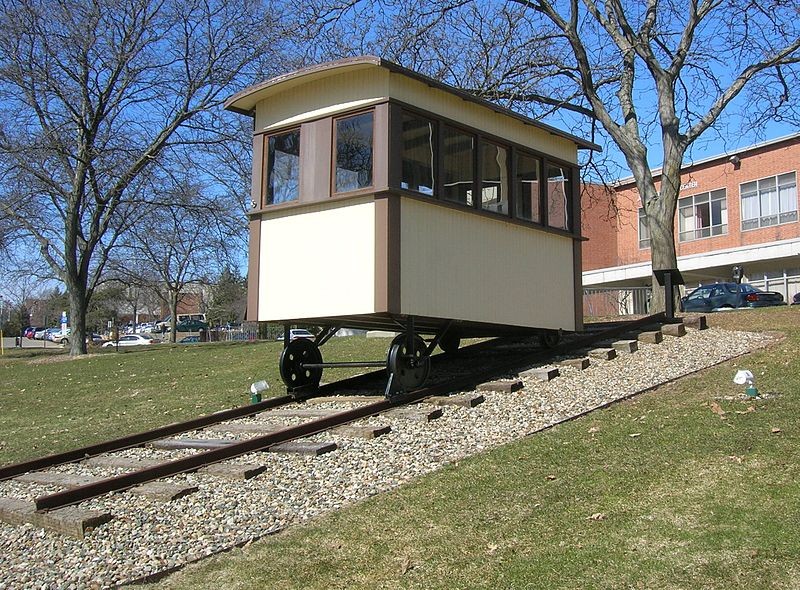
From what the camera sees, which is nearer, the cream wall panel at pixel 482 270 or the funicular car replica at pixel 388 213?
the funicular car replica at pixel 388 213

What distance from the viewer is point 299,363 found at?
11055 millimetres

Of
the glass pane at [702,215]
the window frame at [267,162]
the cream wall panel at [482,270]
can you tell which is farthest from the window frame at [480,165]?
the glass pane at [702,215]

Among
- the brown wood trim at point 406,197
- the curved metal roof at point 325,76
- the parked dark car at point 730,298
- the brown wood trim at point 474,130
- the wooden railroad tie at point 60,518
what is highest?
the curved metal roof at point 325,76

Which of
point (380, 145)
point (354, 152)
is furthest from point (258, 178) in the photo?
point (380, 145)

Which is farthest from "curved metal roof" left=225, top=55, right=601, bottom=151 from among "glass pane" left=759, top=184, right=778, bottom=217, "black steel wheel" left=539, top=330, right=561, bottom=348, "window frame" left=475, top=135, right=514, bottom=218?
"glass pane" left=759, top=184, right=778, bottom=217

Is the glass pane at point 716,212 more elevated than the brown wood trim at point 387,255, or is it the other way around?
the glass pane at point 716,212

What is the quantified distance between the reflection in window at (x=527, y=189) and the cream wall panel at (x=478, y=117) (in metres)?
0.23

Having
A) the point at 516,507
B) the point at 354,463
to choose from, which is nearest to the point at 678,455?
the point at 516,507

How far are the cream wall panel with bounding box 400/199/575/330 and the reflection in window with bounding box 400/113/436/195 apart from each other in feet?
0.82

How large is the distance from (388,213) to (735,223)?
39.2 m

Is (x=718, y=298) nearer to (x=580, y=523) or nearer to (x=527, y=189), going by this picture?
(x=527, y=189)

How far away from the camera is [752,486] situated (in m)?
5.54

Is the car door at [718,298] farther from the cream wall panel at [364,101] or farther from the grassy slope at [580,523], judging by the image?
the grassy slope at [580,523]

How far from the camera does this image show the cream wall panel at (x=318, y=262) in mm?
9586
